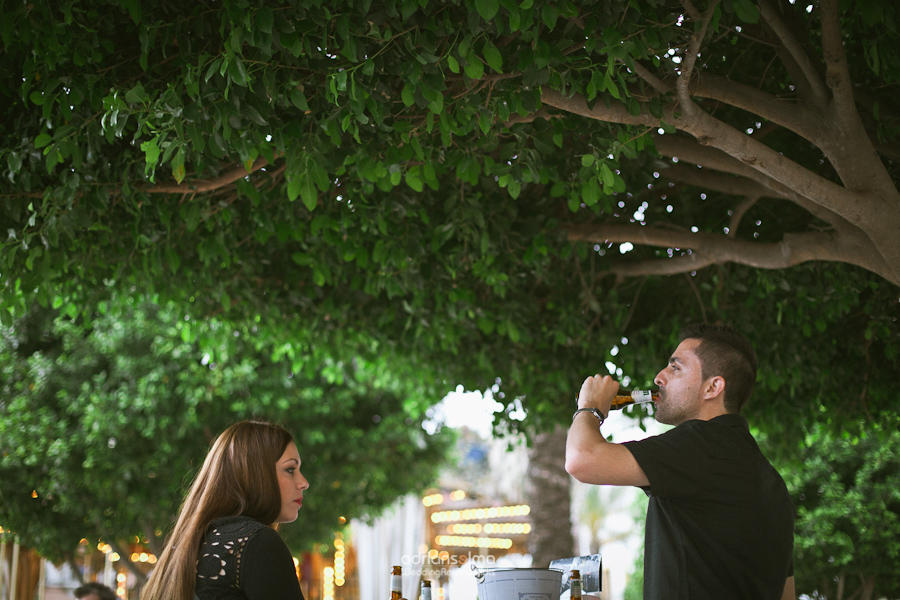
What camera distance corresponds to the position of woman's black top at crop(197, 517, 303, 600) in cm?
260

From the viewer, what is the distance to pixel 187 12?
4.10 meters

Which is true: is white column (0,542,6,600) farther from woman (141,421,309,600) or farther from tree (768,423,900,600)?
woman (141,421,309,600)

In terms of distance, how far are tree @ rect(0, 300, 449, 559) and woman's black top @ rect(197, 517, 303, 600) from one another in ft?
26.6

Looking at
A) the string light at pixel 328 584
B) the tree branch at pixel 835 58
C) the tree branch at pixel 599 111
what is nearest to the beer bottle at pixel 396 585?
the tree branch at pixel 599 111

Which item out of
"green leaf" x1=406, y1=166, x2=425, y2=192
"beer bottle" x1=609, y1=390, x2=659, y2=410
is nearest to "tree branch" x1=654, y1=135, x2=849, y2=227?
"green leaf" x1=406, y1=166, x2=425, y2=192

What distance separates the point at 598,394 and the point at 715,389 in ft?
1.42

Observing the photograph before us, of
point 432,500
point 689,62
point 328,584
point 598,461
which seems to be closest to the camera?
point 598,461

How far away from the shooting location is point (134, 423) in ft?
37.3

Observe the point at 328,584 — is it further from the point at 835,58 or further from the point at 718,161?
the point at 835,58

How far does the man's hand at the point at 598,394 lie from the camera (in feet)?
9.65

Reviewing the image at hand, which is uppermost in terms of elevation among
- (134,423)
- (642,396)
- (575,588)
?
(134,423)

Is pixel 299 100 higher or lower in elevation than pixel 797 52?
lower

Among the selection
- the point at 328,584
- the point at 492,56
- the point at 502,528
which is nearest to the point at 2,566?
the point at 328,584

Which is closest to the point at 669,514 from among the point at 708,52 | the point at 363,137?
the point at 363,137
